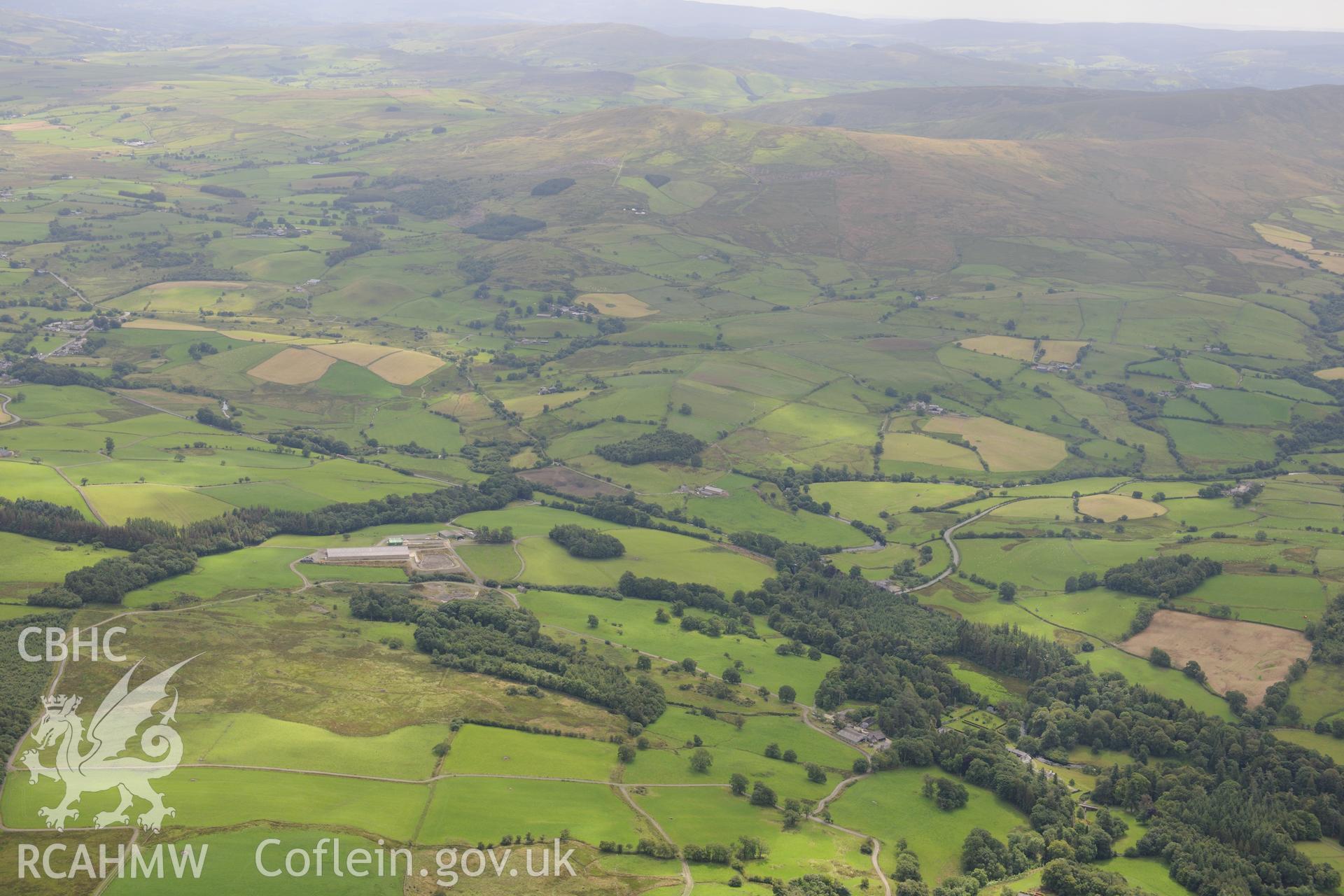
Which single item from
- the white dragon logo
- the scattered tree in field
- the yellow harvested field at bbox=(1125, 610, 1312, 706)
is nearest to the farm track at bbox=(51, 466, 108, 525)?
the white dragon logo

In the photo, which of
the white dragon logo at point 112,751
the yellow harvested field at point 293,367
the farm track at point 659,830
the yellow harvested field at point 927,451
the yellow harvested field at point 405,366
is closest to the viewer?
the white dragon logo at point 112,751

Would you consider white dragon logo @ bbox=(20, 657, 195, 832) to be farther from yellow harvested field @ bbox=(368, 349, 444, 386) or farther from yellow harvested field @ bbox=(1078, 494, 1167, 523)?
yellow harvested field @ bbox=(1078, 494, 1167, 523)

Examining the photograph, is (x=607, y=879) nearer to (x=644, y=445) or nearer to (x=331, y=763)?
(x=331, y=763)

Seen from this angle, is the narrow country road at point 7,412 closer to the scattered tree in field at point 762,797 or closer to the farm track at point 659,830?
the farm track at point 659,830

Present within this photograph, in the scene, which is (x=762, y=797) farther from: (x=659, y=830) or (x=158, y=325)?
(x=158, y=325)

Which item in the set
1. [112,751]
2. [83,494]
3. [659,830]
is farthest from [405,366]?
[659,830]

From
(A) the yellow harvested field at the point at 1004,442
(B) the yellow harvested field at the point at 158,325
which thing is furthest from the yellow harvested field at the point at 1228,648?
(B) the yellow harvested field at the point at 158,325
